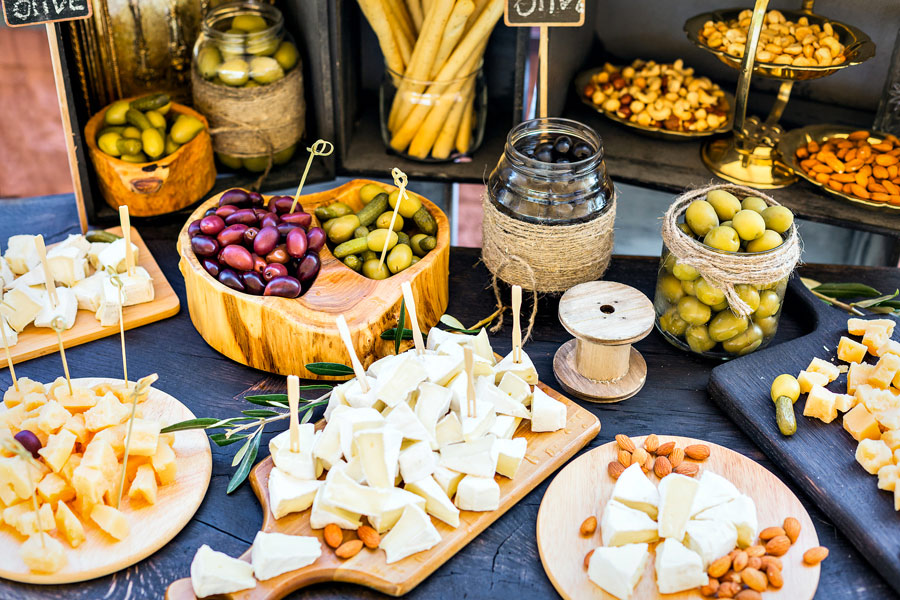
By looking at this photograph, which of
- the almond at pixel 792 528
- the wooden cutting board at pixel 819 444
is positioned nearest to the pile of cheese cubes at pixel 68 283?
the wooden cutting board at pixel 819 444

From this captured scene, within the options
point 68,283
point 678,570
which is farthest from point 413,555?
point 68,283

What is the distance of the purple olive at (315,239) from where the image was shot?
1.57 m

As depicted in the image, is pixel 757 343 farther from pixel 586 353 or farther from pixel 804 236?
pixel 804 236

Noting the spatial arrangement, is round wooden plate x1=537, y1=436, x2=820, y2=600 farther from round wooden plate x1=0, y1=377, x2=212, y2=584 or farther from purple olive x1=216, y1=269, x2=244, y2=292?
purple olive x1=216, y1=269, x2=244, y2=292

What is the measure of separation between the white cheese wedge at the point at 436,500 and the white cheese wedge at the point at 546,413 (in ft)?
0.73

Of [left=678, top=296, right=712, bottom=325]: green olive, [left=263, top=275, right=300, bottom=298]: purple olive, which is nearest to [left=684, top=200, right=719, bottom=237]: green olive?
[left=678, top=296, right=712, bottom=325]: green olive

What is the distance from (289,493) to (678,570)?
55cm

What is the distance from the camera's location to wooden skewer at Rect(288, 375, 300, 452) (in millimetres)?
1167

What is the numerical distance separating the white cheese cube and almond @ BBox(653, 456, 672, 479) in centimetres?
26

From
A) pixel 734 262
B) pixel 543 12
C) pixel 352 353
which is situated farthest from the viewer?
pixel 543 12

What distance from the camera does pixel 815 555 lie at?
116 cm

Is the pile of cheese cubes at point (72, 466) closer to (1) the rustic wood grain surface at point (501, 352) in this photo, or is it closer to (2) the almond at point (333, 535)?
(1) the rustic wood grain surface at point (501, 352)

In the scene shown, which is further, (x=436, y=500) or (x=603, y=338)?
(x=603, y=338)

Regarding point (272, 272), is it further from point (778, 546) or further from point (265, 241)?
point (778, 546)
